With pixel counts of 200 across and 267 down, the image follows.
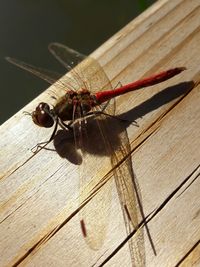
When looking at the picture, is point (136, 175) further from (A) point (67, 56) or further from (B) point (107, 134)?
(A) point (67, 56)

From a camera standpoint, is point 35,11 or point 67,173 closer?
point 67,173

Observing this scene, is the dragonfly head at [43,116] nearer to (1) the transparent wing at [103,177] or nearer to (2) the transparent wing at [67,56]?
(1) the transparent wing at [103,177]

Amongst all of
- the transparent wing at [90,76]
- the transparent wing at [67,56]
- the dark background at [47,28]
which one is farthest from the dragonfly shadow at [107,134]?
the dark background at [47,28]

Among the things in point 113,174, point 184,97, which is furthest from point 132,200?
point 184,97

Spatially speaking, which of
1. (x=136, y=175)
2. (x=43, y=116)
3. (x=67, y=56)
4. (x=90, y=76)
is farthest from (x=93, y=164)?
(x=67, y=56)

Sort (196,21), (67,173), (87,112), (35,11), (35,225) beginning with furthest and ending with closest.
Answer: (35,11)
(87,112)
(196,21)
(67,173)
(35,225)

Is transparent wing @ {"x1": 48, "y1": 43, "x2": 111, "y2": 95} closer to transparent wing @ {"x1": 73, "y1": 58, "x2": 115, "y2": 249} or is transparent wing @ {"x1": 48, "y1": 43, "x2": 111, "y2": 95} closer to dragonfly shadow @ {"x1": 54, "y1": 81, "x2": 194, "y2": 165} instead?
transparent wing @ {"x1": 73, "y1": 58, "x2": 115, "y2": 249}

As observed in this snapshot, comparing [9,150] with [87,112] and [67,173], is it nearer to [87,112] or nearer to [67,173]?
[67,173]

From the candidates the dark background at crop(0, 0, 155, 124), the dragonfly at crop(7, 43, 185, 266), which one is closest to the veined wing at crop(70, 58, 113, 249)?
the dragonfly at crop(7, 43, 185, 266)
